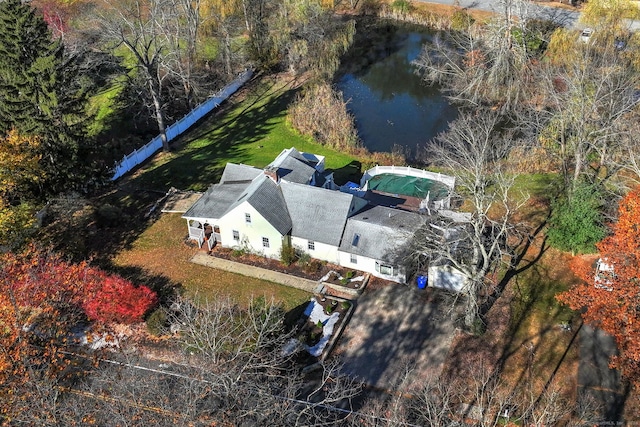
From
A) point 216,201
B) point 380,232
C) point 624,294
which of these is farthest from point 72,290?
point 624,294

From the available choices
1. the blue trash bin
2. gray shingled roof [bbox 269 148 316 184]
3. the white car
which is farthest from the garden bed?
the white car

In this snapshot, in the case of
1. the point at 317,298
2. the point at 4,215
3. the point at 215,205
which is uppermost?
the point at 4,215

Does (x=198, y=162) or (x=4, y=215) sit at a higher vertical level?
(x=4, y=215)

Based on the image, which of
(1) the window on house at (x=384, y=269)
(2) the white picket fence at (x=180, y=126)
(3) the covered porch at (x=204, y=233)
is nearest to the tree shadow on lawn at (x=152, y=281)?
(3) the covered porch at (x=204, y=233)

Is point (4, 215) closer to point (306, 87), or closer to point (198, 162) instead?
point (198, 162)

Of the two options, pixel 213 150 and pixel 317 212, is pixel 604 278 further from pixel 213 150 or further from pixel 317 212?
pixel 213 150

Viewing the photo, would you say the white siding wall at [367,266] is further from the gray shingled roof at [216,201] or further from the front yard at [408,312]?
the gray shingled roof at [216,201]

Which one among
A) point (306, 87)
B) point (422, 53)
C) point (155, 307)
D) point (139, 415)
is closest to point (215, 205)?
point (155, 307)
